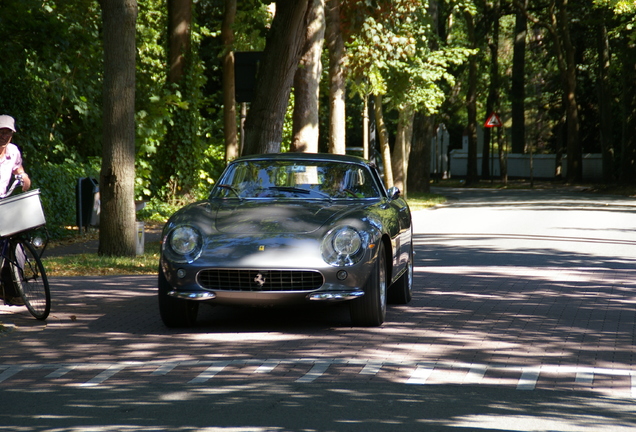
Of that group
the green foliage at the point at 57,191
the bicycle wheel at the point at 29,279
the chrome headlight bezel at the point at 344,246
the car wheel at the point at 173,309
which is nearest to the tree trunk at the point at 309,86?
the green foliage at the point at 57,191

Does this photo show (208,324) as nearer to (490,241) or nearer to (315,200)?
(315,200)

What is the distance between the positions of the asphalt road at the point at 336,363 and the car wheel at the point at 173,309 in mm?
129

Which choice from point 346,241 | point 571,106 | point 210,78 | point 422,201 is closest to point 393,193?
point 346,241

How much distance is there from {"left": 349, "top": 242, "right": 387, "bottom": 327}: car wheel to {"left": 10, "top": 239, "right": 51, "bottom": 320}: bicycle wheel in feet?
8.98

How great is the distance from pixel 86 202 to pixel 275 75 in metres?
5.34

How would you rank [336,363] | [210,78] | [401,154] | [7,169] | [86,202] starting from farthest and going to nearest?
[210,78]
[401,154]
[86,202]
[7,169]
[336,363]

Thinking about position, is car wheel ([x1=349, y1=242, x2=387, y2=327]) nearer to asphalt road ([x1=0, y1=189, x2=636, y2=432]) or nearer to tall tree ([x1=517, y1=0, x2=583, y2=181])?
asphalt road ([x1=0, y1=189, x2=636, y2=432])

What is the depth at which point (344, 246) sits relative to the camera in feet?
26.0

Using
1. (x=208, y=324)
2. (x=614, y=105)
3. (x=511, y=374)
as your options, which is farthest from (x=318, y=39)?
(x=614, y=105)

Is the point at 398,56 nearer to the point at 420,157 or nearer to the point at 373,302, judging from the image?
the point at 420,157

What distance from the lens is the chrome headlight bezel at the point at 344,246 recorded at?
7883 millimetres

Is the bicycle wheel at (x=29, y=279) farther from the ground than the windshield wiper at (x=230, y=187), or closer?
closer

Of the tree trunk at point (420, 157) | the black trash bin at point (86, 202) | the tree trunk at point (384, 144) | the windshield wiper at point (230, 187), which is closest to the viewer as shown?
the windshield wiper at point (230, 187)

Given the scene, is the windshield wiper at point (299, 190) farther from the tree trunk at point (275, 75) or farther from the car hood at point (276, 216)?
the tree trunk at point (275, 75)
